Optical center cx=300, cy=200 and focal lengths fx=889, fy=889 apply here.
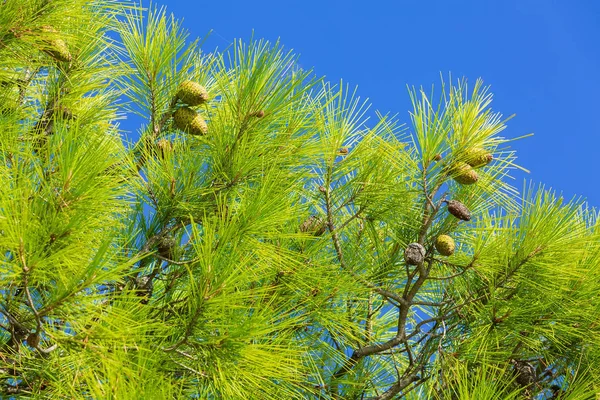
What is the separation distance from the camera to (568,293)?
142 cm

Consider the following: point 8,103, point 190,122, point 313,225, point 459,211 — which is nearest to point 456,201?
point 459,211

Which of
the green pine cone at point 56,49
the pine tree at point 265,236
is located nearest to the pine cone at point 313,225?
the pine tree at point 265,236

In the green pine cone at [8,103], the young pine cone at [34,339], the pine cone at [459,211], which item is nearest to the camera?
the young pine cone at [34,339]

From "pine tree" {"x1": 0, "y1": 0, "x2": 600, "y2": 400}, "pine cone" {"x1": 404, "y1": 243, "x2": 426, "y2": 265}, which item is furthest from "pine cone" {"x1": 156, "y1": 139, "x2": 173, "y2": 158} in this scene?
"pine cone" {"x1": 404, "y1": 243, "x2": 426, "y2": 265}

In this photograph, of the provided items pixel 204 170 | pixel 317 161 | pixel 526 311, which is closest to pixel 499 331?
pixel 526 311

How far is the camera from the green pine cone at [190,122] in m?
1.38

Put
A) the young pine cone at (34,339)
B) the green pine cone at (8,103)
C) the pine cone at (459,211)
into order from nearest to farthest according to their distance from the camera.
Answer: the young pine cone at (34,339), the pine cone at (459,211), the green pine cone at (8,103)

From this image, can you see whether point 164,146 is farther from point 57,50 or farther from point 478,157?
point 478,157

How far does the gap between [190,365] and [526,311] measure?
526mm

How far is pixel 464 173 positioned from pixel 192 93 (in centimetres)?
43

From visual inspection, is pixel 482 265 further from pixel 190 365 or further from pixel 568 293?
pixel 190 365

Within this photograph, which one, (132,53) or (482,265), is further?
(132,53)

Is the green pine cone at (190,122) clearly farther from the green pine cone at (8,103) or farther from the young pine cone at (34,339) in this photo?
the young pine cone at (34,339)

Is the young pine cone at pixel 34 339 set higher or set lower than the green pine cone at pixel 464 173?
lower
